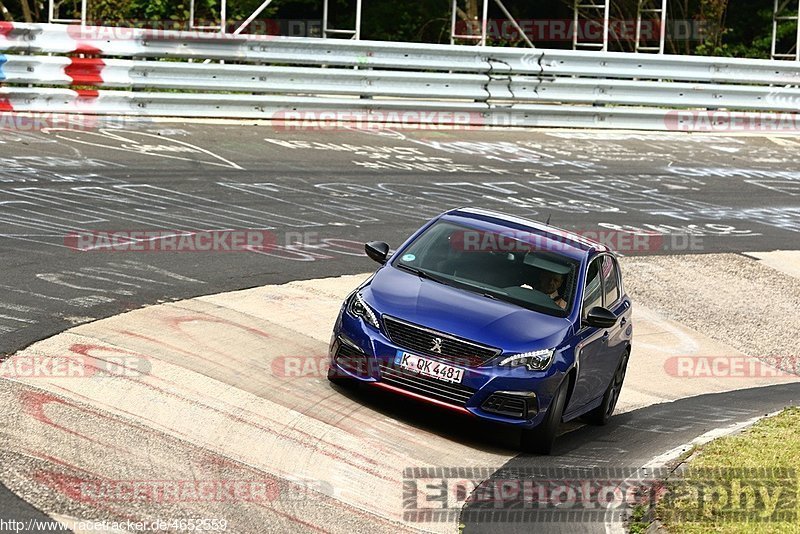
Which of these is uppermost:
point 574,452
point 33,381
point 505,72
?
point 505,72

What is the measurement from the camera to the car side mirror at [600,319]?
1038cm

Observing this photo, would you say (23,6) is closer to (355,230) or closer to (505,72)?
(505,72)

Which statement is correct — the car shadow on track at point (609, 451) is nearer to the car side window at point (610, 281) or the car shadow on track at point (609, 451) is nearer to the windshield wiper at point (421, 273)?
the car side window at point (610, 281)

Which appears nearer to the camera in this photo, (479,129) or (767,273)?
(767,273)

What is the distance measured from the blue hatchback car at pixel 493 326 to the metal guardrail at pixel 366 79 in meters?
11.2

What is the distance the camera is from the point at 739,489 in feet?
28.0

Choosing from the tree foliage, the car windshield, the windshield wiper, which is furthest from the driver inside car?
the tree foliage

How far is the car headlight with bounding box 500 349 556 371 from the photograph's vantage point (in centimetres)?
961

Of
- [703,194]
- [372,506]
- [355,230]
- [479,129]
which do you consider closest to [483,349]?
[372,506]

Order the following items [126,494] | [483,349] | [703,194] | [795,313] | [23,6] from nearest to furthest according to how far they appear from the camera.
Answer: [126,494]
[483,349]
[795,313]
[703,194]
[23,6]

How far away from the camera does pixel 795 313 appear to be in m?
16.4

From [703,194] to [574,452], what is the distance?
1281 centimetres

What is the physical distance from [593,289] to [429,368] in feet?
6.86

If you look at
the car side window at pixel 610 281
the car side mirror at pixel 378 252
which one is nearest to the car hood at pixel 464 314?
the car side mirror at pixel 378 252
